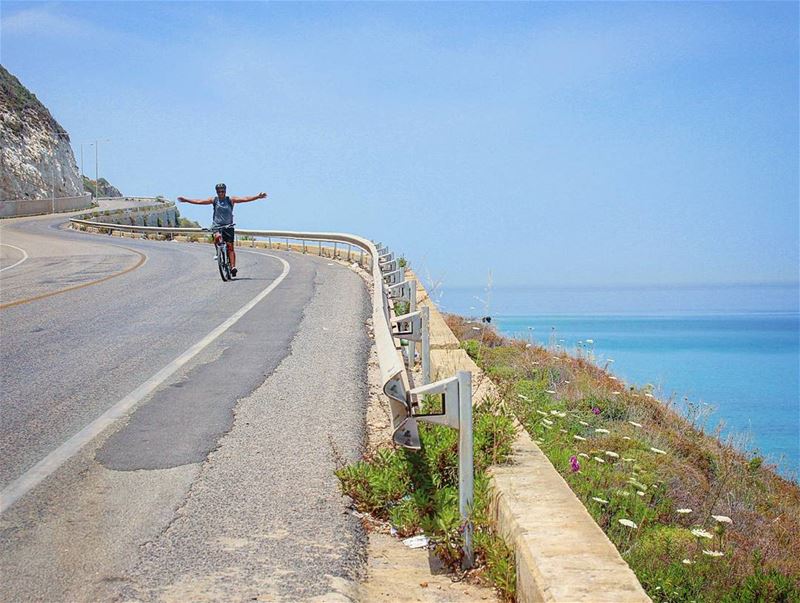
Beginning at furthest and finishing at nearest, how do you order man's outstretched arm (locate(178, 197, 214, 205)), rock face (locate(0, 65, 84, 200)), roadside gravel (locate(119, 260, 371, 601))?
1. rock face (locate(0, 65, 84, 200))
2. man's outstretched arm (locate(178, 197, 214, 205))
3. roadside gravel (locate(119, 260, 371, 601))

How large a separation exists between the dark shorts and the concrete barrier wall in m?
56.5

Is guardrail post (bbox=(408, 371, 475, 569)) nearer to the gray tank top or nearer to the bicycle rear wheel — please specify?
the gray tank top

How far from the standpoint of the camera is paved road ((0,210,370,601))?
480cm

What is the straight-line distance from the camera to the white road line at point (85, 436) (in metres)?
6.12

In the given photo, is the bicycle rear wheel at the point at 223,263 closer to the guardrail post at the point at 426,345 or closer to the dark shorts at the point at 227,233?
the dark shorts at the point at 227,233

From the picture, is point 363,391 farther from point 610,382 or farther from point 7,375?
point 610,382

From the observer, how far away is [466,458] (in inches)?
191

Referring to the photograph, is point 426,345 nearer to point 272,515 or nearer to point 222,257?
point 272,515

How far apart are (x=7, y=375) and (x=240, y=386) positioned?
2622 millimetres

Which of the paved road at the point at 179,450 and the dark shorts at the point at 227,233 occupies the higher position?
the dark shorts at the point at 227,233

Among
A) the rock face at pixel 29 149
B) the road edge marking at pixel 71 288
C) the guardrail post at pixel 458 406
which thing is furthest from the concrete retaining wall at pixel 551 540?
the rock face at pixel 29 149

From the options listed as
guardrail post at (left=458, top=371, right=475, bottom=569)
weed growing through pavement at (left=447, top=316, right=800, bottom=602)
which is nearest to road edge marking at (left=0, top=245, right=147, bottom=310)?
weed growing through pavement at (left=447, top=316, right=800, bottom=602)

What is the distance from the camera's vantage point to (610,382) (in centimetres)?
1376

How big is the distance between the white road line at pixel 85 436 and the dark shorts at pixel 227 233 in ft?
29.3
